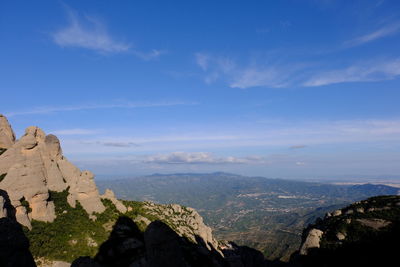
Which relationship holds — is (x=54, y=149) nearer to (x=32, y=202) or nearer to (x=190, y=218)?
(x=32, y=202)

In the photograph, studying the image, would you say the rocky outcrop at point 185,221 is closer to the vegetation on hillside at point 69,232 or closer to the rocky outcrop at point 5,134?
the vegetation on hillside at point 69,232

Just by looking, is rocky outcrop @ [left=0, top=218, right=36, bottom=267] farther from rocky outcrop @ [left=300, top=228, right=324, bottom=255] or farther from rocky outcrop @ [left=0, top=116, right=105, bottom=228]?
rocky outcrop @ [left=300, top=228, right=324, bottom=255]

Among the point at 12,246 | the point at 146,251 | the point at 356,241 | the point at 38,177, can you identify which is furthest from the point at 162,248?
the point at 356,241

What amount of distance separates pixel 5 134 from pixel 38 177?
26.9 meters

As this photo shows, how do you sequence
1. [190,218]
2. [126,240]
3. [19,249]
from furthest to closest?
[190,218] < [126,240] < [19,249]

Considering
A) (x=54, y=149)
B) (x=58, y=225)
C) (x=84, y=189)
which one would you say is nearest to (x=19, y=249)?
(x=58, y=225)

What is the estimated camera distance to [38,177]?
68.1 metres

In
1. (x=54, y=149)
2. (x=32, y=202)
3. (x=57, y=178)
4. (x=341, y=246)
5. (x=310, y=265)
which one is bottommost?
(x=310, y=265)

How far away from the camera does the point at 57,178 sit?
254 ft

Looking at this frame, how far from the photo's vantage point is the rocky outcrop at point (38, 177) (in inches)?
2527

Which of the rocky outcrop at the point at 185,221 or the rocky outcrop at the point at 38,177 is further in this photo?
the rocky outcrop at the point at 185,221

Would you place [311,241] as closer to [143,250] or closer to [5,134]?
[143,250]

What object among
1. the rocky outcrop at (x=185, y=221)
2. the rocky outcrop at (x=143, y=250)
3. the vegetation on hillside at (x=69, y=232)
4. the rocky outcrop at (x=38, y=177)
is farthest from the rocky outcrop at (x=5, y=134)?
the rocky outcrop at (x=185, y=221)

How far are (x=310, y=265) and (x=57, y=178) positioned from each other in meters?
85.4
